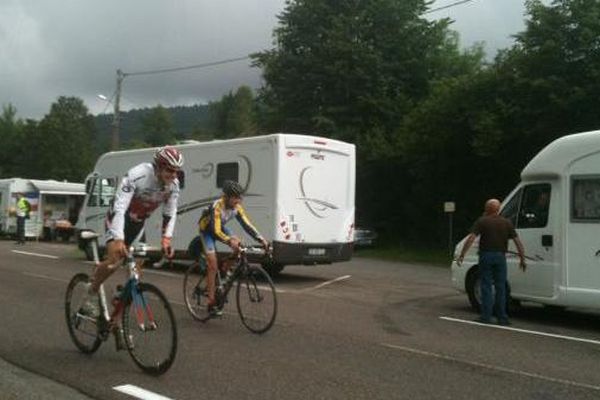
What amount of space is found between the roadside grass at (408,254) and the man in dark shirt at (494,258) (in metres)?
13.4

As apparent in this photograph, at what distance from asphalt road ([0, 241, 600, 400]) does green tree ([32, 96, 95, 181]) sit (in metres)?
66.2

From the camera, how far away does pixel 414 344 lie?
28.6ft

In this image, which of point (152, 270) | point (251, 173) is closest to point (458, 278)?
point (251, 173)

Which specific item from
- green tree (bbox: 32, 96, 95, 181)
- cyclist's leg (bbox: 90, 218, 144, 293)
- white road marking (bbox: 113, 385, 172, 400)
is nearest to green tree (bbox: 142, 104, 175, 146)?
green tree (bbox: 32, 96, 95, 181)

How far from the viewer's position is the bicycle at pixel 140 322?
21.9ft

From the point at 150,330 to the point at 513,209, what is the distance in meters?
6.79

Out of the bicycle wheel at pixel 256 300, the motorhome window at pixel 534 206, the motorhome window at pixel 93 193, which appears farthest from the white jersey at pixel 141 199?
the motorhome window at pixel 93 193

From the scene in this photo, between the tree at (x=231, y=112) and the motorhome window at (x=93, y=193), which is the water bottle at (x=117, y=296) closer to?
the motorhome window at (x=93, y=193)

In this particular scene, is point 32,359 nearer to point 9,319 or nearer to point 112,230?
point 112,230

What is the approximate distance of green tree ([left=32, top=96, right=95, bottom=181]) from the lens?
251 feet

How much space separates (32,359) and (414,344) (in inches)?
158

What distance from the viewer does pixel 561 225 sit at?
426 inches

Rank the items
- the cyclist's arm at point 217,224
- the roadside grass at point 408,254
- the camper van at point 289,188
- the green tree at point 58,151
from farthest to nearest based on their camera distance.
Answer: the green tree at point 58,151 < the roadside grass at point 408,254 < the camper van at point 289,188 < the cyclist's arm at point 217,224

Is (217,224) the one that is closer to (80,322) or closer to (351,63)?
(80,322)
